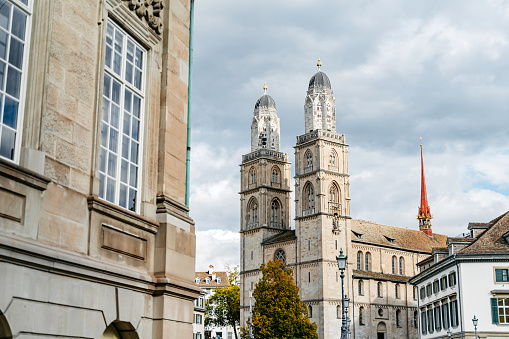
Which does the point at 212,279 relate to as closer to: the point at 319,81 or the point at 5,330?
the point at 319,81

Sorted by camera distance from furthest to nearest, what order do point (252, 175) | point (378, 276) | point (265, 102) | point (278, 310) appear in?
point (265, 102) → point (252, 175) → point (378, 276) → point (278, 310)

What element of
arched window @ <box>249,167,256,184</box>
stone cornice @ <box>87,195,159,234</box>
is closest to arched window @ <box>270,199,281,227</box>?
arched window @ <box>249,167,256,184</box>

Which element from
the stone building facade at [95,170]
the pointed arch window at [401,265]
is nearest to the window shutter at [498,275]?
the stone building facade at [95,170]

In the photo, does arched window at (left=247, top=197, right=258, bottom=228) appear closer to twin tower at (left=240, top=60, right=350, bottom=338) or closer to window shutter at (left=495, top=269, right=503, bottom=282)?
twin tower at (left=240, top=60, right=350, bottom=338)

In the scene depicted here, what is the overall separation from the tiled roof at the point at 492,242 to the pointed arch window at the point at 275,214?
50699mm

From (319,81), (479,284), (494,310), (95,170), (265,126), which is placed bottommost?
(95,170)

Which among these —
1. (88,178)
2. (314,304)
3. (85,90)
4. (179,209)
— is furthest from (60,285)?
(314,304)

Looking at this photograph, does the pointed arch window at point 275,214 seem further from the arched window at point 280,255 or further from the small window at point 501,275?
the small window at point 501,275

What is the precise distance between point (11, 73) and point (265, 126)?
101 metres

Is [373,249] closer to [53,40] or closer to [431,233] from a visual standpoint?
[431,233]

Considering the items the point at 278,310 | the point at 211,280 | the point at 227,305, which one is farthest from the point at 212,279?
the point at 278,310

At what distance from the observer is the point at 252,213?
100 meters

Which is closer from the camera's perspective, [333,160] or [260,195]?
[333,160]

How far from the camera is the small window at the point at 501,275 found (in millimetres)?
46625
